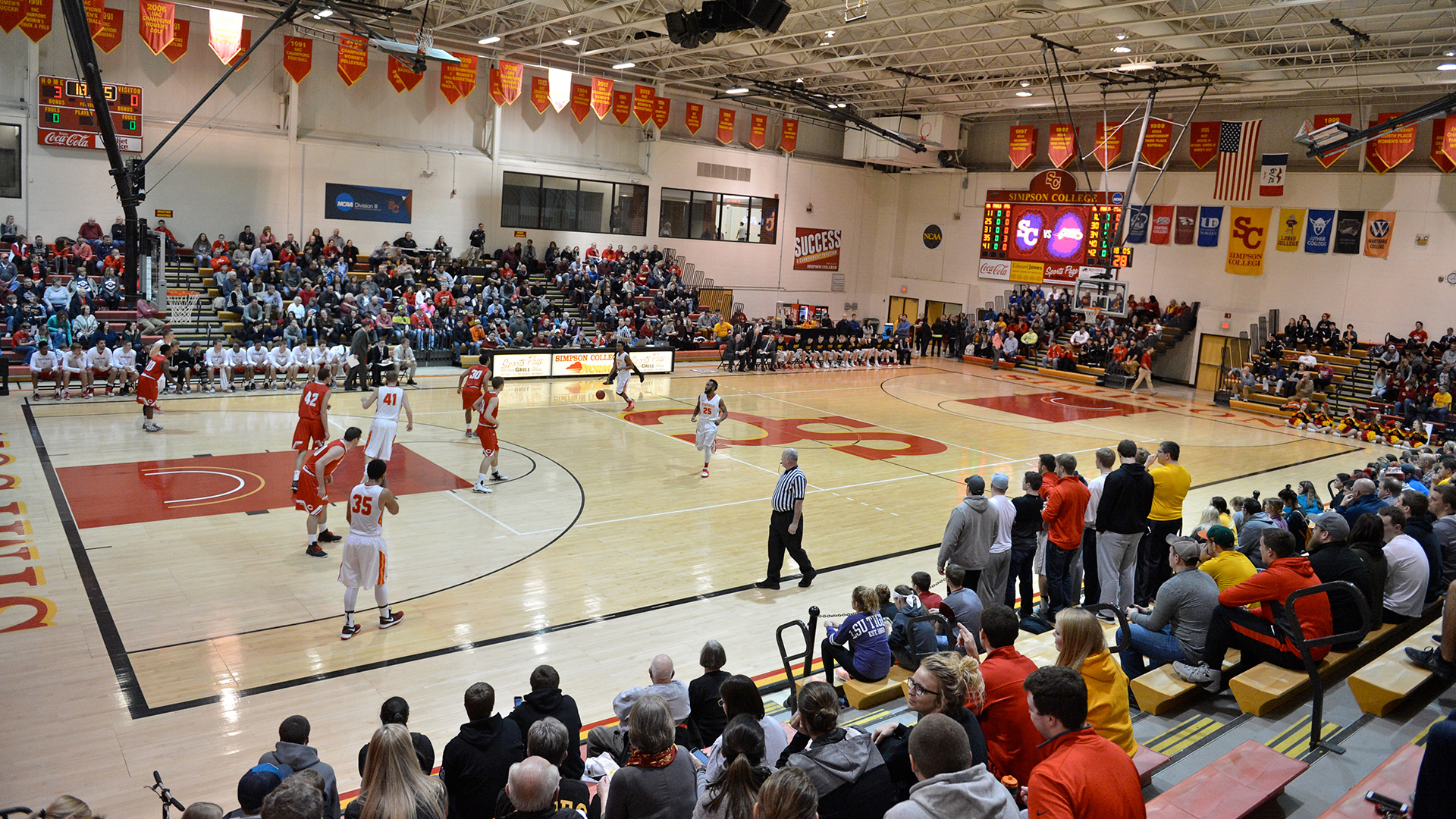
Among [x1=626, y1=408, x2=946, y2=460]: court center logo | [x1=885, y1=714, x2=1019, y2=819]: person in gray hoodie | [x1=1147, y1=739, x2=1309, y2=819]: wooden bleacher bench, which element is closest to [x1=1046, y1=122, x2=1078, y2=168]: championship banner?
[x1=626, y1=408, x2=946, y2=460]: court center logo

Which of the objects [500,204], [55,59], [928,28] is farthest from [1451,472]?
[55,59]

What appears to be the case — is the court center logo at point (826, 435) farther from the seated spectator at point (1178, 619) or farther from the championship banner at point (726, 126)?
the championship banner at point (726, 126)

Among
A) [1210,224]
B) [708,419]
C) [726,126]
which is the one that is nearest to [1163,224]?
[1210,224]

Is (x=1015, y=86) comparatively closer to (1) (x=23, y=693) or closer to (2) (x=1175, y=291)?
(2) (x=1175, y=291)

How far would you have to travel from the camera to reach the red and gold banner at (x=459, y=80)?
2494 centimetres

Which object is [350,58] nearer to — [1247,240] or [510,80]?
[510,80]

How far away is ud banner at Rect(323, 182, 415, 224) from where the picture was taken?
26.6 m

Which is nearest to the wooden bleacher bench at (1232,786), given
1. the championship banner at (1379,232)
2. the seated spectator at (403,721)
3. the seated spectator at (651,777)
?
the seated spectator at (651,777)

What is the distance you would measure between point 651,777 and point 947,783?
4.29 feet

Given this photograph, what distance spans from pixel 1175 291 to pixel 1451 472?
2297 cm

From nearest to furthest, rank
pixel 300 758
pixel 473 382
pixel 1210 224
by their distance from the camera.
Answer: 1. pixel 300 758
2. pixel 473 382
3. pixel 1210 224

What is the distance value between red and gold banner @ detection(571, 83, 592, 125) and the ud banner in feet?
18.3

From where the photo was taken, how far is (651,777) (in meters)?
3.87

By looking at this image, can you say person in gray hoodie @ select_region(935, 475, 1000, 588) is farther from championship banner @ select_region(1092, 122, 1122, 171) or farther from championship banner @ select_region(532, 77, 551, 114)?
championship banner @ select_region(1092, 122, 1122, 171)
